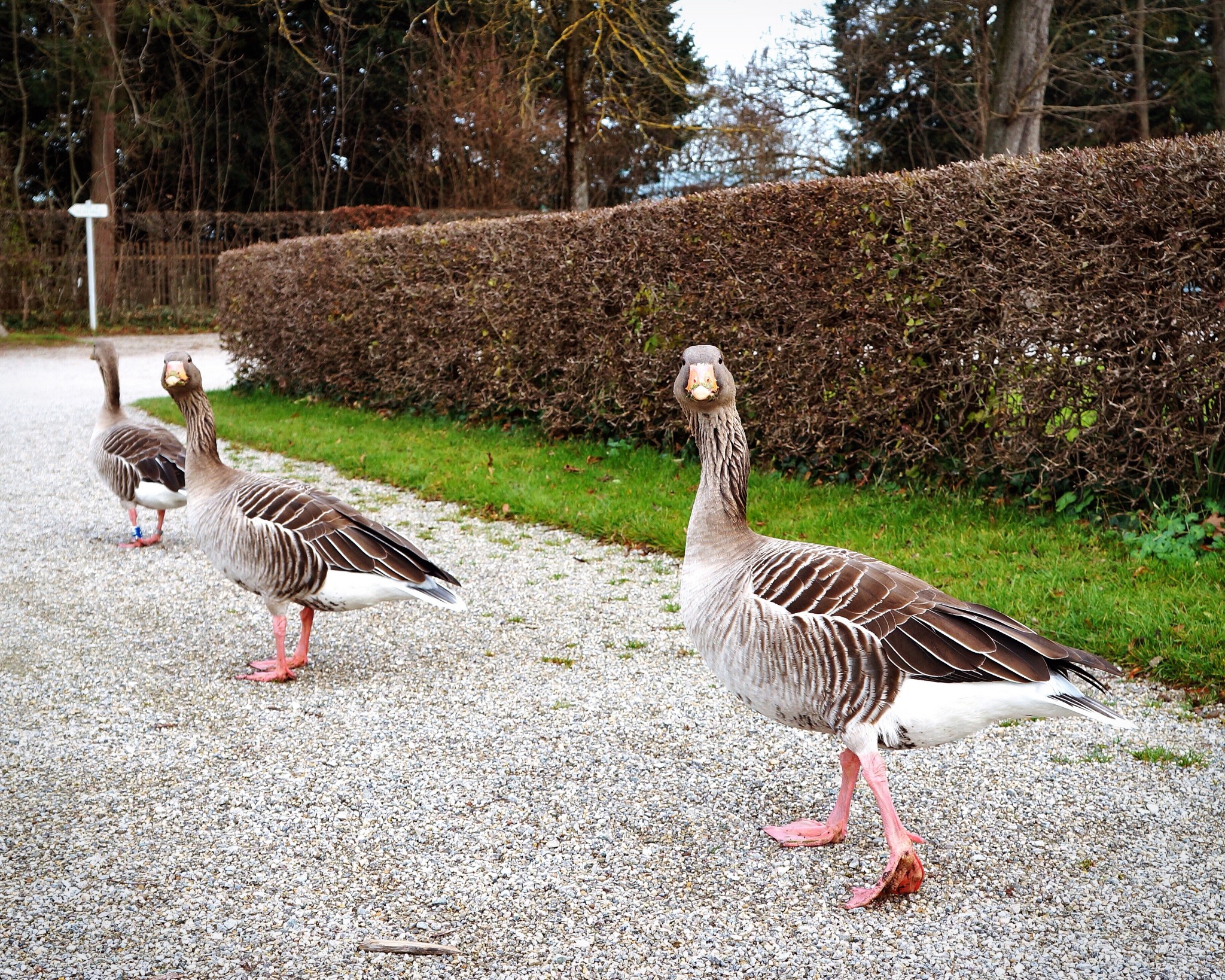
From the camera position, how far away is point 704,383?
3.81m

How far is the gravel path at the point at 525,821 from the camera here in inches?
127

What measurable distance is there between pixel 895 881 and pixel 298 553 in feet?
10.4

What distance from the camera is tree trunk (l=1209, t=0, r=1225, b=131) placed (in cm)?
2041

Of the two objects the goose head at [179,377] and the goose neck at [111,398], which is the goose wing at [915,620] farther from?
the goose neck at [111,398]

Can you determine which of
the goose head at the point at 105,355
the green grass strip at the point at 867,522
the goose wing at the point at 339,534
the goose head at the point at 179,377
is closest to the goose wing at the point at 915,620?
the goose wing at the point at 339,534

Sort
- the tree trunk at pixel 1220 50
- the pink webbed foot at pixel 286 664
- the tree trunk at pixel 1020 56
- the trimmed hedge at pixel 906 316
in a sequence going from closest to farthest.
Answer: the pink webbed foot at pixel 286 664
the trimmed hedge at pixel 906 316
the tree trunk at pixel 1020 56
the tree trunk at pixel 1220 50

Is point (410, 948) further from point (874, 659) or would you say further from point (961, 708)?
point (961, 708)

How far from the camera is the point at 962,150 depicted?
3100 centimetres

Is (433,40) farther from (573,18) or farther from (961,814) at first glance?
(961,814)

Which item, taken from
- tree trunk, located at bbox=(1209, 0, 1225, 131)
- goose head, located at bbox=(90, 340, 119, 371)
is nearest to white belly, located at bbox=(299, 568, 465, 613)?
goose head, located at bbox=(90, 340, 119, 371)

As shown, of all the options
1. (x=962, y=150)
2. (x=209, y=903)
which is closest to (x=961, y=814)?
(x=209, y=903)

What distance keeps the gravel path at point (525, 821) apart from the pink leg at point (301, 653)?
0.43 feet

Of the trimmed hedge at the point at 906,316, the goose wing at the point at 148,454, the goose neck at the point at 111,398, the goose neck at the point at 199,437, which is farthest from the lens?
the goose neck at the point at 111,398

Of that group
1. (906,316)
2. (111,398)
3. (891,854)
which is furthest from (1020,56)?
(891,854)
